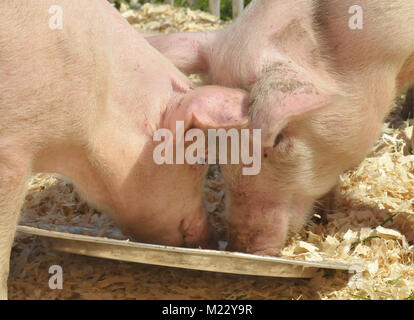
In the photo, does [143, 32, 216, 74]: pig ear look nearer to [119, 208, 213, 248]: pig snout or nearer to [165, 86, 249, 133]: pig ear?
[165, 86, 249, 133]: pig ear

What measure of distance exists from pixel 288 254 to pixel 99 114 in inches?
36.0

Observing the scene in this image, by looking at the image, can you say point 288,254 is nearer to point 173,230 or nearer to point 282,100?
point 173,230

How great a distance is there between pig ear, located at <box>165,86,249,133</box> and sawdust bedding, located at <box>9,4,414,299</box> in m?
0.62

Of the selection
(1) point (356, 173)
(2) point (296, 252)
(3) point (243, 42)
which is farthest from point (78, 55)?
(1) point (356, 173)

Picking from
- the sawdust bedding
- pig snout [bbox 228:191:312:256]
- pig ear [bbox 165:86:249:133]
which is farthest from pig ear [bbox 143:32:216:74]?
the sawdust bedding

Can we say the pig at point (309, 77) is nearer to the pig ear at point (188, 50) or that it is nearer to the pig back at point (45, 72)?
the pig ear at point (188, 50)

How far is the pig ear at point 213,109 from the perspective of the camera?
6.86 feet

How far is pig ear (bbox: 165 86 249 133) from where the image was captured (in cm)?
209

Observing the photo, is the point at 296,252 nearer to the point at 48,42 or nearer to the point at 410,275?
the point at 410,275

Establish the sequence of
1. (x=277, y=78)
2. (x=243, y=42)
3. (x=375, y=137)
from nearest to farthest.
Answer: (x=277, y=78) → (x=243, y=42) → (x=375, y=137)

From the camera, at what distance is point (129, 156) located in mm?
2355

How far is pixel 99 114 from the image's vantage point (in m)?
2.27

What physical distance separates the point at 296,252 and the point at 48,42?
4.03 feet

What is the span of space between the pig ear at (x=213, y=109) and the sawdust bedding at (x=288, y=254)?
619 millimetres
